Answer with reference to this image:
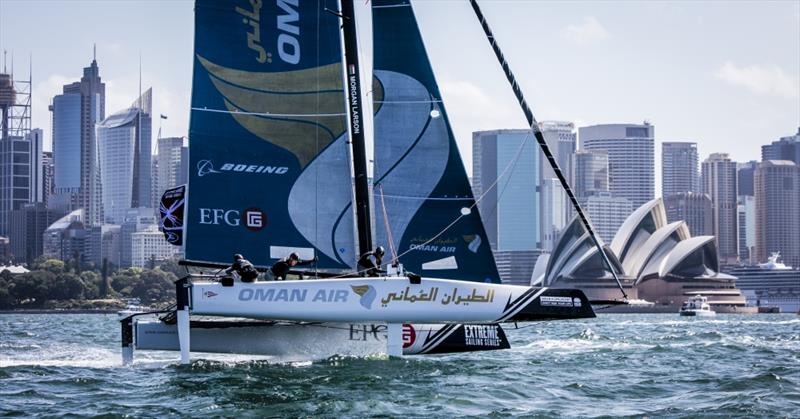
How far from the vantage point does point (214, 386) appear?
1678 centimetres

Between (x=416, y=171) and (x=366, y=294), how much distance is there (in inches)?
106

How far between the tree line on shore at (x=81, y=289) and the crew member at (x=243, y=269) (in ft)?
306

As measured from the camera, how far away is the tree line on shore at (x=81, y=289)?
11612 centimetres

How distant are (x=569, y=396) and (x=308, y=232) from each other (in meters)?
5.76

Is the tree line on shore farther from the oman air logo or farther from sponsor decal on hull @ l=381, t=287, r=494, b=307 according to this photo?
the oman air logo

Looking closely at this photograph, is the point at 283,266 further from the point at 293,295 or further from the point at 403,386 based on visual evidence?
the point at 403,386

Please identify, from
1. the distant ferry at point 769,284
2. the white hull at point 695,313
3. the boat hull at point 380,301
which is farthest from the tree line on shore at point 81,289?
the boat hull at point 380,301

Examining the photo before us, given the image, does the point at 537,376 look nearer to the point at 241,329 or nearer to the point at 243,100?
the point at 241,329

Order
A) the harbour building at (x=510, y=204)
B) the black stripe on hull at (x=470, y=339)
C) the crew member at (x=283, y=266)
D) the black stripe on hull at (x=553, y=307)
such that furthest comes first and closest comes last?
1. the harbour building at (x=510, y=204)
2. the black stripe on hull at (x=470, y=339)
3. the black stripe on hull at (x=553, y=307)
4. the crew member at (x=283, y=266)

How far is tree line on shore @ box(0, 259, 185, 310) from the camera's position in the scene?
11612 cm

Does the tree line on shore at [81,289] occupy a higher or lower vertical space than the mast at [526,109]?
lower

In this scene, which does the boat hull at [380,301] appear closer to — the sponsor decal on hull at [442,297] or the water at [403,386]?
the sponsor decal on hull at [442,297]

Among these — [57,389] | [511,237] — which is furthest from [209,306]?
[511,237]

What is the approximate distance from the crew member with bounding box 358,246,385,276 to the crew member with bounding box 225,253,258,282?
1.75 m
